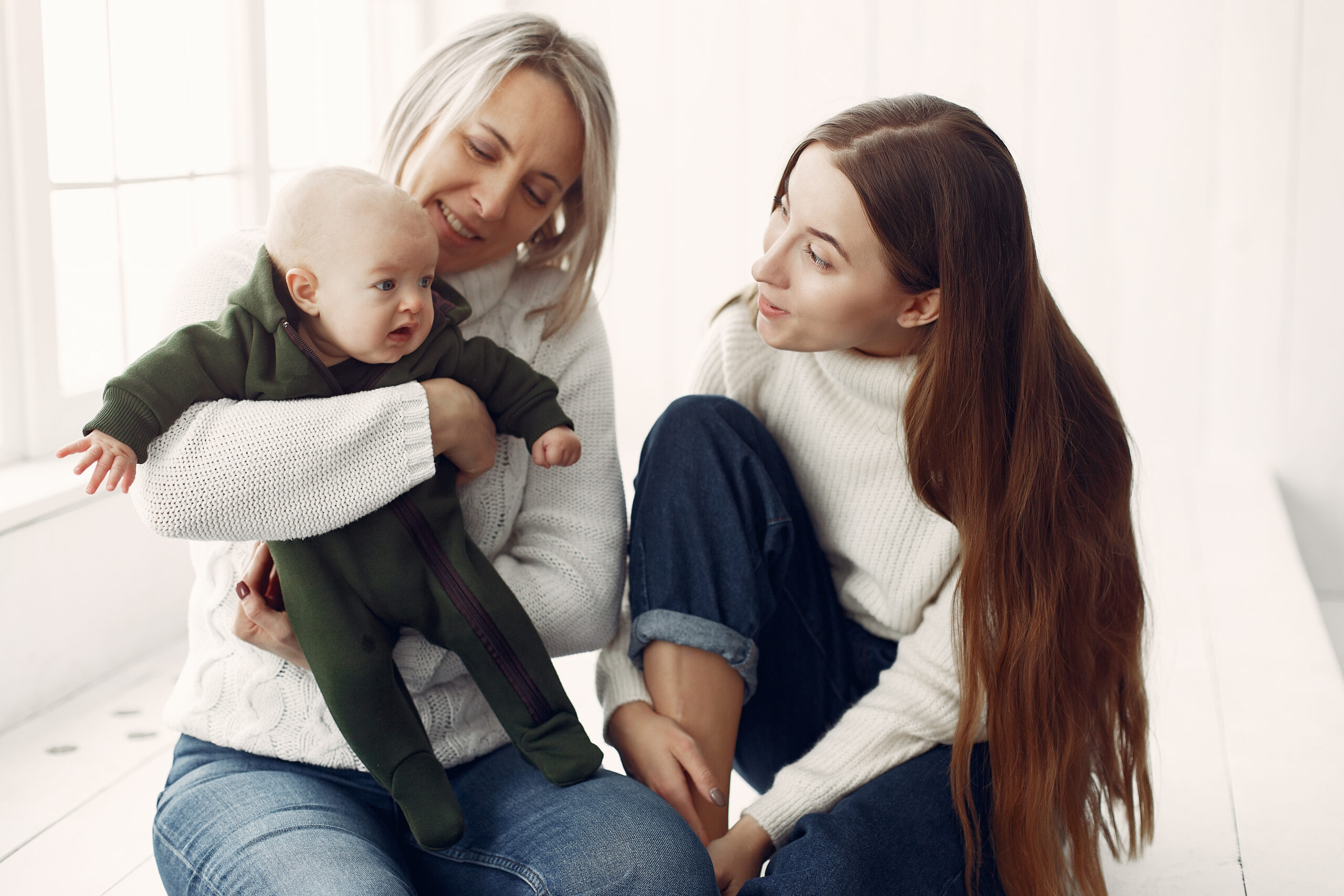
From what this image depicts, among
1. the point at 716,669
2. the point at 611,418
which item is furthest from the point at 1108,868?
the point at 611,418

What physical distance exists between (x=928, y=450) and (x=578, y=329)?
47cm

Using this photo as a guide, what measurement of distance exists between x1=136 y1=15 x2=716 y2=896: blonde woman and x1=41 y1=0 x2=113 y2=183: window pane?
1.07m

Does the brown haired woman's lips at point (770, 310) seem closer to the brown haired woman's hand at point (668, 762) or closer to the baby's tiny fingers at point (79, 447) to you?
the brown haired woman's hand at point (668, 762)

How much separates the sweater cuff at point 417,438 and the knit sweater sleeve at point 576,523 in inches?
6.8

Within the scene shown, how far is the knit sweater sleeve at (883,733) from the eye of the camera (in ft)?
4.21

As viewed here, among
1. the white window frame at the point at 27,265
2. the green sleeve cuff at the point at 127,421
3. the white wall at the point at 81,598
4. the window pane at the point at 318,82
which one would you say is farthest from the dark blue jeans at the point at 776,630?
the window pane at the point at 318,82

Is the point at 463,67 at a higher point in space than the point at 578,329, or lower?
higher

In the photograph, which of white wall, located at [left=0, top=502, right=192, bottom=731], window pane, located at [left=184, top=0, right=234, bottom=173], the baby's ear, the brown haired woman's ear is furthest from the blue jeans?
window pane, located at [left=184, top=0, right=234, bottom=173]

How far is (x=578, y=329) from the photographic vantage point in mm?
1457

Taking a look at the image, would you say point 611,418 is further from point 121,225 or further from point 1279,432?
point 1279,432

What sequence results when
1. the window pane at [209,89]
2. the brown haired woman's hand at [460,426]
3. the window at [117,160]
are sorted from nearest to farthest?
the brown haired woman's hand at [460,426] → the window at [117,160] → the window pane at [209,89]

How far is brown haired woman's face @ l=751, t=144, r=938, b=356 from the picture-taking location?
1.27m

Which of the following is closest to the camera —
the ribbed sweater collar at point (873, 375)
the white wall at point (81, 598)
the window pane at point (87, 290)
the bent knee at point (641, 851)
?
the bent knee at point (641, 851)

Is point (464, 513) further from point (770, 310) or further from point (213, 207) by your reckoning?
point (213, 207)
